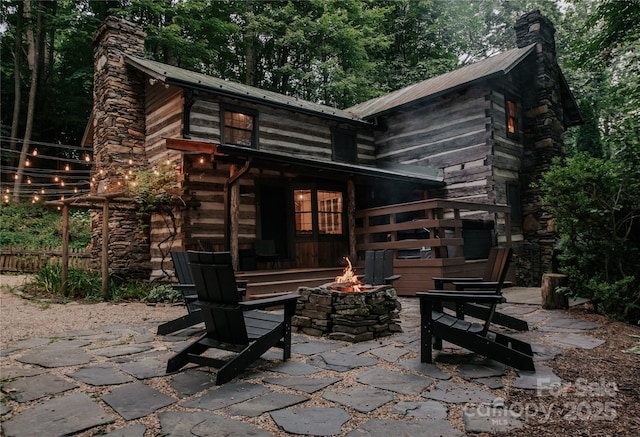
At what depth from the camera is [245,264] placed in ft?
30.5

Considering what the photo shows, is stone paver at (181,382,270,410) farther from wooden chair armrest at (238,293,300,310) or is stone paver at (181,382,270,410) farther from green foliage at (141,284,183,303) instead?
green foliage at (141,284,183,303)

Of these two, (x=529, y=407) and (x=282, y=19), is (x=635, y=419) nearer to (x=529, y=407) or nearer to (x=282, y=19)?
(x=529, y=407)

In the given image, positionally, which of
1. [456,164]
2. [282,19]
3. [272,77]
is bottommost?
[456,164]

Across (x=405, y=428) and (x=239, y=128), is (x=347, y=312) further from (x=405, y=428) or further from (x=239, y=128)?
(x=239, y=128)

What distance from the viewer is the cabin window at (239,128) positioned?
10.7m

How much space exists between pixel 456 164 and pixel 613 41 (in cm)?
463

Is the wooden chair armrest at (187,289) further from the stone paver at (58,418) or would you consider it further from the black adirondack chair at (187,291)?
the stone paver at (58,418)

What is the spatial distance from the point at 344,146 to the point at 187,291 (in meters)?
9.44

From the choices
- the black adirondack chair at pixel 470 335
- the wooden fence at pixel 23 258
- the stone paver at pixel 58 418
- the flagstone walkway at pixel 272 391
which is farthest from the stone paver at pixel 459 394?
the wooden fence at pixel 23 258

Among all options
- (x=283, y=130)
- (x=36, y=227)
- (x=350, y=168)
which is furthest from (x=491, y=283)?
(x=36, y=227)

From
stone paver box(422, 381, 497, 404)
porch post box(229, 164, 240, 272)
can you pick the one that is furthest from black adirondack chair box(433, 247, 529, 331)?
porch post box(229, 164, 240, 272)

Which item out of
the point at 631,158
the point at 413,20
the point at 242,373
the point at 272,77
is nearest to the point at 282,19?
the point at 272,77

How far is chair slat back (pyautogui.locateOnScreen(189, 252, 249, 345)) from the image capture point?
321cm

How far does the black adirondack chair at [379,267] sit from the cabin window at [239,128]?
599cm
